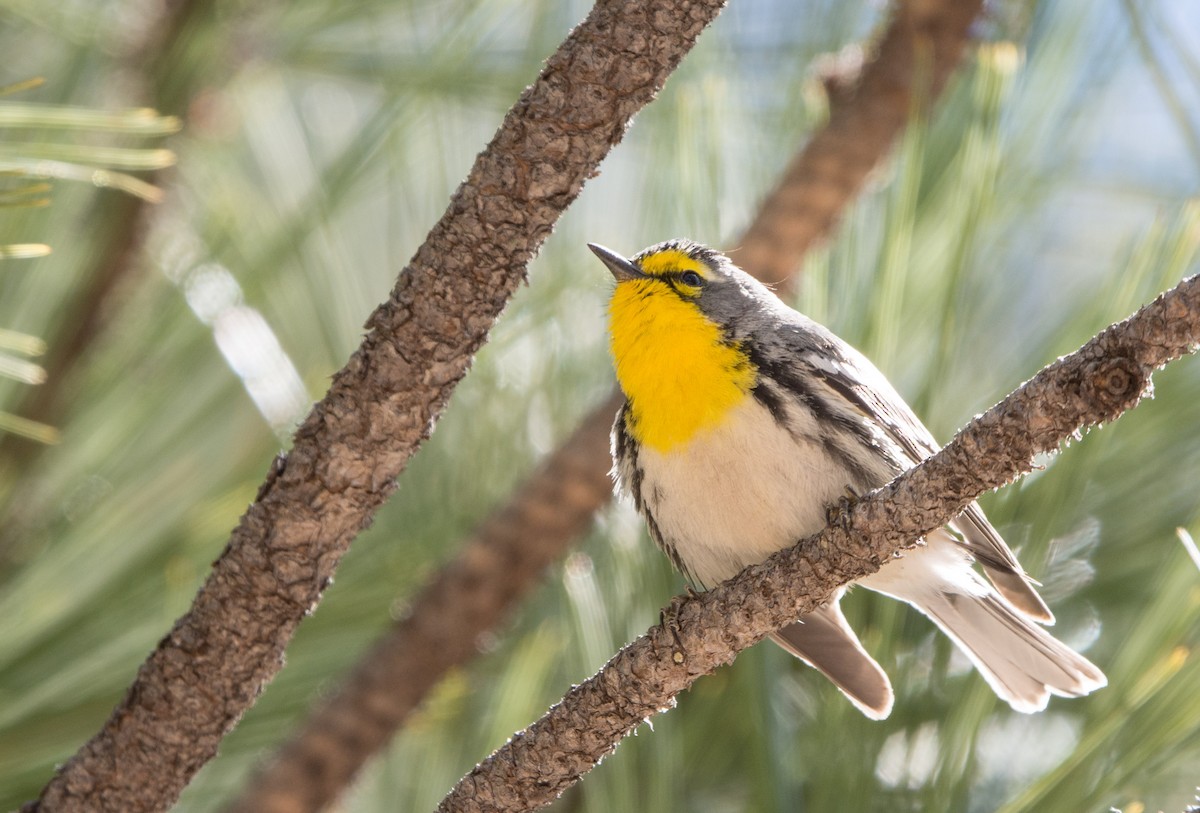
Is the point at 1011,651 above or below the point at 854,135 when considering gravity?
below

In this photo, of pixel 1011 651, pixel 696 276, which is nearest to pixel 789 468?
pixel 1011 651

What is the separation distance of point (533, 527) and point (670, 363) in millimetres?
391

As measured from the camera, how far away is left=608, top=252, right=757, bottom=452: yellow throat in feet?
7.23

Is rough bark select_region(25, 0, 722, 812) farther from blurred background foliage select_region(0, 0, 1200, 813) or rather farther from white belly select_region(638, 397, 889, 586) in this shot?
white belly select_region(638, 397, 889, 586)

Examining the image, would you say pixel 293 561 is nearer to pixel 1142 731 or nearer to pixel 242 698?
pixel 242 698

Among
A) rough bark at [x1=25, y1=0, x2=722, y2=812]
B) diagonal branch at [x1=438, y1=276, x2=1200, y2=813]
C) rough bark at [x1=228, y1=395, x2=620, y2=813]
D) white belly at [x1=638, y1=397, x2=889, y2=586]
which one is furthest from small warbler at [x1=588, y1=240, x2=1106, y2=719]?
rough bark at [x1=25, y1=0, x2=722, y2=812]

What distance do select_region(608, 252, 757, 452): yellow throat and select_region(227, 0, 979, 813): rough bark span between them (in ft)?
0.48

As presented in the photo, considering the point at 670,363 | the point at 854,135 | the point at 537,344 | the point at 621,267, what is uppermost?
the point at 537,344

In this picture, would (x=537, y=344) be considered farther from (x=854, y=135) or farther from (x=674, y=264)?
(x=854, y=135)

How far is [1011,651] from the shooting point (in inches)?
81.4

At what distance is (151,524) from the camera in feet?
7.77

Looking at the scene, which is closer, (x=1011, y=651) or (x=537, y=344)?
(x=1011, y=651)

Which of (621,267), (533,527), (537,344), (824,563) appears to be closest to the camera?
(824,563)

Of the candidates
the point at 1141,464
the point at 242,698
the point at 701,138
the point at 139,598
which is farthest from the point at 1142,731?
the point at 139,598
